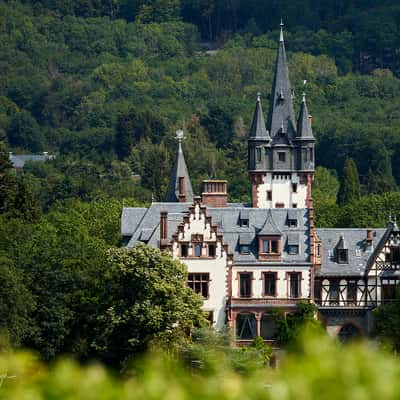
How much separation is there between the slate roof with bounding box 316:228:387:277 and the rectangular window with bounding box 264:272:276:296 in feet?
6.16

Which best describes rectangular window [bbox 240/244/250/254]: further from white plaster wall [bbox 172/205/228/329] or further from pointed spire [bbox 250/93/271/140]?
pointed spire [bbox 250/93/271/140]

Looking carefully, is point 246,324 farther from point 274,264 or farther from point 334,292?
point 334,292

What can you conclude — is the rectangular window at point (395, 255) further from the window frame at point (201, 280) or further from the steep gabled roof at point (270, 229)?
the window frame at point (201, 280)

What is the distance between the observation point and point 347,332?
66000 mm

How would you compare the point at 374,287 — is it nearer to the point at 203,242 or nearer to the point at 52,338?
the point at 203,242

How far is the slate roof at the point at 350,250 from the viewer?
65.9 metres

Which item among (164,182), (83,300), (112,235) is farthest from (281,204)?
(164,182)

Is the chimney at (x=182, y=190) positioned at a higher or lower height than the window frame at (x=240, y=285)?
higher

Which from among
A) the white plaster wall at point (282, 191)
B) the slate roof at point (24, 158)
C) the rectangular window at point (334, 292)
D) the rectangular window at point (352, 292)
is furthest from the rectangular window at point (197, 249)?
the slate roof at point (24, 158)

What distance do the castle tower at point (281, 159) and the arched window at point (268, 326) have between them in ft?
52.1

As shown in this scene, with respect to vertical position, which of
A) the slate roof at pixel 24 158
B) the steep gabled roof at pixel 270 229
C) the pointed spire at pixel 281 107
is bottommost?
the steep gabled roof at pixel 270 229

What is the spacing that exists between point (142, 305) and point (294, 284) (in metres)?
8.66

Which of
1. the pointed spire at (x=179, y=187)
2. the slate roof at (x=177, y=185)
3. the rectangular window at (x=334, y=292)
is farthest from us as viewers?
the slate roof at (x=177, y=185)

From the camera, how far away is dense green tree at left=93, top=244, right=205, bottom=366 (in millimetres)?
57719
